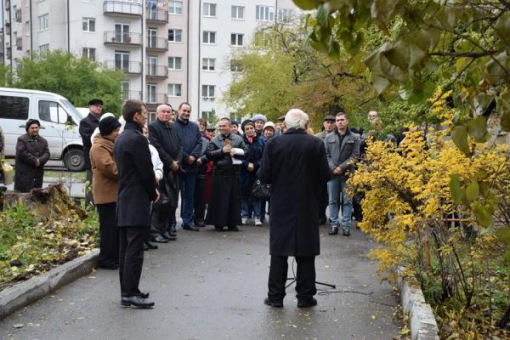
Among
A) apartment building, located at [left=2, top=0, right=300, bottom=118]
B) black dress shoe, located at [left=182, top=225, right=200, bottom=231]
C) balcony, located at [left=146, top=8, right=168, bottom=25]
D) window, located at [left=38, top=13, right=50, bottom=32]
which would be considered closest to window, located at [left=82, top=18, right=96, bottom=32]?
apartment building, located at [left=2, top=0, right=300, bottom=118]

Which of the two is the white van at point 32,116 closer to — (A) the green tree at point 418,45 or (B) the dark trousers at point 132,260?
(B) the dark trousers at point 132,260

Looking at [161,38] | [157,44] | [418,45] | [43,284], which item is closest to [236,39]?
[161,38]

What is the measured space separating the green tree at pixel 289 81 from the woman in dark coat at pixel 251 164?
2.02 metres

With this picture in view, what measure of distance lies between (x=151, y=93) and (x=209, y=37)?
833cm

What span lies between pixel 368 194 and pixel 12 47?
7186 cm

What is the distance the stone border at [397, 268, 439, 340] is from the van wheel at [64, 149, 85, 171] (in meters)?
17.6

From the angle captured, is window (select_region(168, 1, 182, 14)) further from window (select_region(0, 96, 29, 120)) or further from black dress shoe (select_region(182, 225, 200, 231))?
black dress shoe (select_region(182, 225, 200, 231))

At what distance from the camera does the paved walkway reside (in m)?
6.07

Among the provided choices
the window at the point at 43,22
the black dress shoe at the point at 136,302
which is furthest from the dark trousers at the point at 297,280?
the window at the point at 43,22

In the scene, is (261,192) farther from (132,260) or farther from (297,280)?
(132,260)

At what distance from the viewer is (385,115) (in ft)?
41.0

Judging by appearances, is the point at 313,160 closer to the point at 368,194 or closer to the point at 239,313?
the point at 368,194

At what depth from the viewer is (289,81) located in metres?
37.0

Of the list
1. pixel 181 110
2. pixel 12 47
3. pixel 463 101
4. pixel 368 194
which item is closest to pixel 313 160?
pixel 368 194
